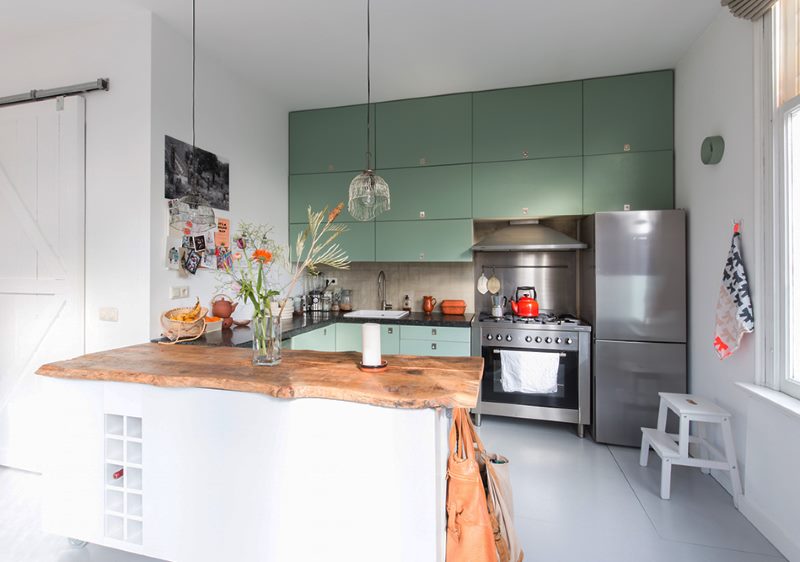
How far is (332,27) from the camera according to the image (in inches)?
101

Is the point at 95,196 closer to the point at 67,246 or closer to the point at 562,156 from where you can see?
the point at 67,246

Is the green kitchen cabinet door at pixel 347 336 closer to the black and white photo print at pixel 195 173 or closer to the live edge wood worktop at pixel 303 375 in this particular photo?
the black and white photo print at pixel 195 173

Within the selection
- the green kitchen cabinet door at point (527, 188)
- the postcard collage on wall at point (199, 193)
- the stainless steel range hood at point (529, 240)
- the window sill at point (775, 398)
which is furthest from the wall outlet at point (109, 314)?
the window sill at point (775, 398)

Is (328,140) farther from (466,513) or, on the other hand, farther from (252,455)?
(466,513)

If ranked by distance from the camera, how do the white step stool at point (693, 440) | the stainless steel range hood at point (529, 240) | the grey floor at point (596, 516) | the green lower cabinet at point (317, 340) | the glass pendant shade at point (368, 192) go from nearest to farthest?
the grey floor at point (596, 516)
the glass pendant shade at point (368, 192)
the white step stool at point (693, 440)
the green lower cabinet at point (317, 340)
the stainless steel range hood at point (529, 240)

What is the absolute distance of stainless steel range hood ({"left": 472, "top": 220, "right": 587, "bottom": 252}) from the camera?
10.5 feet

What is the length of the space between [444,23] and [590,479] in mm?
3010

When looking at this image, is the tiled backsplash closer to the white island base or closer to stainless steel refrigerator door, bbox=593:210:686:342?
stainless steel refrigerator door, bbox=593:210:686:342

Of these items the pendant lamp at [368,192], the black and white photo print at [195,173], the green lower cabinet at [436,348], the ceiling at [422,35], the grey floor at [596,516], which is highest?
the ceiling at [422,35]

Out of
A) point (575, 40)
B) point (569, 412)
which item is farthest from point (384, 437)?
point (575, 40)

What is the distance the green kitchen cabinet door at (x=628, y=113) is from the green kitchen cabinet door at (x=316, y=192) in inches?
81.9

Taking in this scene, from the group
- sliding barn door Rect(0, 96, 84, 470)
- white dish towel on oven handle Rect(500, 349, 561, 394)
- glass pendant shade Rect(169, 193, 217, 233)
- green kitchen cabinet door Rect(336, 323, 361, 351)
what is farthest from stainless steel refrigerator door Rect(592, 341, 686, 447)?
sliding barn door Rect(0, 96, 84, 470)

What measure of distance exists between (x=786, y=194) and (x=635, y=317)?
1.21 metres

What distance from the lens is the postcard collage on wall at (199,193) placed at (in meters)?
2.51
